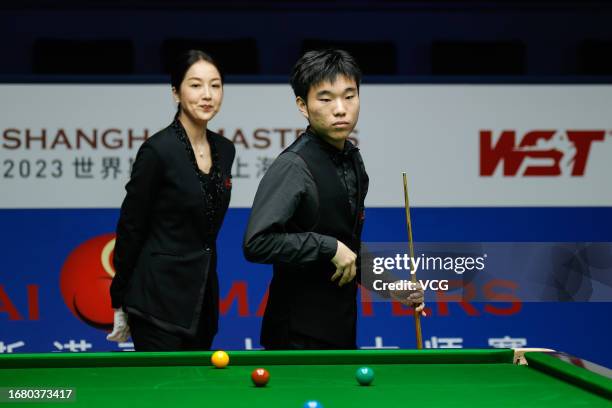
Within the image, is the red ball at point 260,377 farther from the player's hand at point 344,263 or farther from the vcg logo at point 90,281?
the vcg logo at point 90,281

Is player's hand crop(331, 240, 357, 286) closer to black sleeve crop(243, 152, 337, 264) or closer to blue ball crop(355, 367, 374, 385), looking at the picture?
black sleeve crop(243, 152, 337, 264)

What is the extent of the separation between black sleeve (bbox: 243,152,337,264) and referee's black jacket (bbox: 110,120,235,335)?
423mm

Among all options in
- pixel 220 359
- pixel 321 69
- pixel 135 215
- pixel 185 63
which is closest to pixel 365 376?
pixel 220 359

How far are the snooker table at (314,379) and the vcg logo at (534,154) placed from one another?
7.83 ft

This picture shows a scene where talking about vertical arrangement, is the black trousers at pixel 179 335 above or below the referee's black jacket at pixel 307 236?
below

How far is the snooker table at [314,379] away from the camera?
1.93 metres

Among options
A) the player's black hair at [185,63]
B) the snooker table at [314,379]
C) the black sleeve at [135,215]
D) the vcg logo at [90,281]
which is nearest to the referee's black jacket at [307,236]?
the snooker table at [314,379]

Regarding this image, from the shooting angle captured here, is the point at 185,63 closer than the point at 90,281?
Yes

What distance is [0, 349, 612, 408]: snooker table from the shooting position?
6.33 ft

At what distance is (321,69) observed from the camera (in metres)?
2.85

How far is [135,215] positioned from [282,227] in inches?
22.8

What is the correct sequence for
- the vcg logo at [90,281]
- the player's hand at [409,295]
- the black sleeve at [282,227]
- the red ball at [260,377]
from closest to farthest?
the red ball at [260,377] < the black sleeve at [282,227] < the player's hand at [409,295] < the vcg logo at [90,281]

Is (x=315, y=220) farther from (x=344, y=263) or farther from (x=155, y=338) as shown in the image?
(x=155, y=338)

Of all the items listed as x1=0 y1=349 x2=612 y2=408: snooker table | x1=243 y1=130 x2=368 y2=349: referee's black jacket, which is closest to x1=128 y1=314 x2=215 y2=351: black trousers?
x1=243 y1=130 x2=368 y2=349: referee's black jacket
